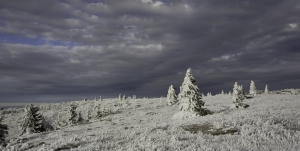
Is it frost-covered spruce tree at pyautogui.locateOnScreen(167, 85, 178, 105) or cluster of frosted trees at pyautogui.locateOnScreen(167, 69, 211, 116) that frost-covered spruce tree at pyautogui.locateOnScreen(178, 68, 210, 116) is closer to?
cluster of frosted trees at pyautogui.locateOnScreen(167, 69, 211, 116)

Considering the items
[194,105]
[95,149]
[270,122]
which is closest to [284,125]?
[270,122]

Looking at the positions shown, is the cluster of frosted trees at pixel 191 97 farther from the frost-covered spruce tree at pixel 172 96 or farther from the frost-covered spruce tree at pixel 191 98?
the frost-covered spruce tree at pixel 172 96

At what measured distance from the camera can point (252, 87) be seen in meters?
98.1

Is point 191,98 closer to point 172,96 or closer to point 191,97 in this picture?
point 191,97

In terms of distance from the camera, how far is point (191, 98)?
105 feet

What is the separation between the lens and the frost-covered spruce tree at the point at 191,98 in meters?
31.6

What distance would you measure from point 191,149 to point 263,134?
479 centimetres

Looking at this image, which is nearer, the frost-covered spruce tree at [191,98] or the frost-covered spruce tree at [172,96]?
the frost-covered spruce tree at [191,98]

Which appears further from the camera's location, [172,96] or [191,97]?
[172,96]

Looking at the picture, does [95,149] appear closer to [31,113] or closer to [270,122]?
[270,122]

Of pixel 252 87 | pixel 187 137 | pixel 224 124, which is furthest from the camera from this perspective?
pixel 252 87

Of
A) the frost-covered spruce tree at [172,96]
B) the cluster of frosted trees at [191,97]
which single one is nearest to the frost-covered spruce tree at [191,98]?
the cluster of frosted trees at [191,97]

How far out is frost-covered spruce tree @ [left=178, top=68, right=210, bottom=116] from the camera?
31562mm

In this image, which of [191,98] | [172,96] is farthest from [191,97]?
[172,96]
